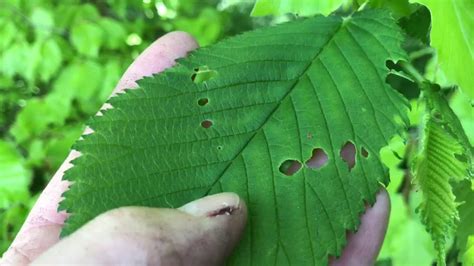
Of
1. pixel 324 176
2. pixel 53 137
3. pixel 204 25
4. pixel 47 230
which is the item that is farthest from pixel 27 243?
pixel 204 25

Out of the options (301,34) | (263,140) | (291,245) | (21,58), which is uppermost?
(21,58)

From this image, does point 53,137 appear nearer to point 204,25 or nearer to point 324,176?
point 204,25

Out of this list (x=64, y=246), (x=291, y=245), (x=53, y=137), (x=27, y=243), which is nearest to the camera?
(x=64, y=246)

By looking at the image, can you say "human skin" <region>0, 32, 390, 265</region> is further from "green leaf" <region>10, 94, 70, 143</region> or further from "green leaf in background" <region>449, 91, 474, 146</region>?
"green leaf" <region>10, 94, 70, 143</region>

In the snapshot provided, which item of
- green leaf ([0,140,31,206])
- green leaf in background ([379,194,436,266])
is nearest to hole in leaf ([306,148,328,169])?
green leaf in background ([379,194,436,266])

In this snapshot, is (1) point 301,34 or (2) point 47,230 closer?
(1) point 301,34

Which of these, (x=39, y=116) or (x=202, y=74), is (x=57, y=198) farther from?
(x=39, y=116)

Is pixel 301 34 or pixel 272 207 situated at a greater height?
pixel 301 34
